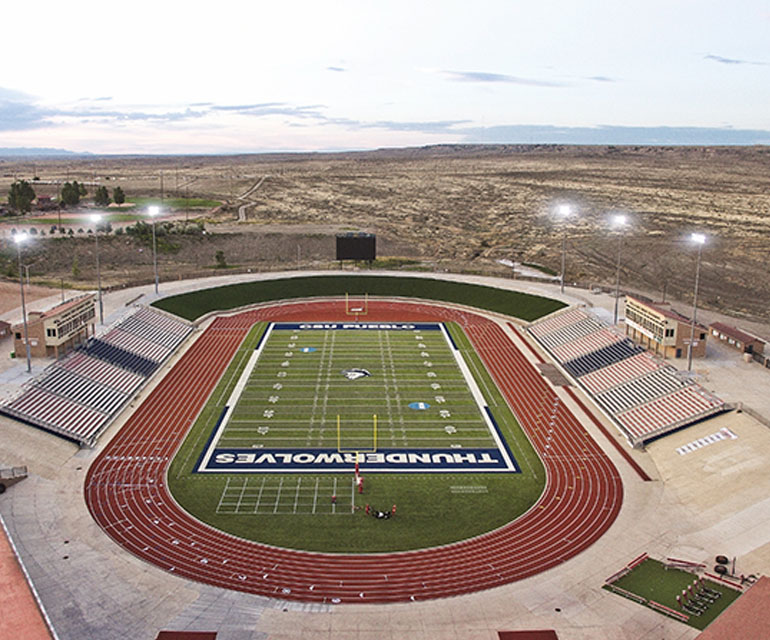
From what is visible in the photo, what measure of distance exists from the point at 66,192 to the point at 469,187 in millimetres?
79796

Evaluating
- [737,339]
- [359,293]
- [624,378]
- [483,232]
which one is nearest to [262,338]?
[359,293]

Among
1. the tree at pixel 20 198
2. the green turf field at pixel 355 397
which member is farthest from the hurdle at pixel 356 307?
the tree at pixel 20 198

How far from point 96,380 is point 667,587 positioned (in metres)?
32.5

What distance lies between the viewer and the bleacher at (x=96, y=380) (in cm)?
3646

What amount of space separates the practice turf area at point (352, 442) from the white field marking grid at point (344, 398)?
0.07m

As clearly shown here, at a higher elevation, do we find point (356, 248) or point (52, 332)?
point (356, 248)

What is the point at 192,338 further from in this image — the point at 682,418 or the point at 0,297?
the point at 682,418

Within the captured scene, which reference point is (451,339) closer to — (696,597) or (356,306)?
(356,306)

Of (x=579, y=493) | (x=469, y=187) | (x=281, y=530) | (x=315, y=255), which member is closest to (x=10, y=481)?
(x=281, y=530)

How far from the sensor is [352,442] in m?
36.7

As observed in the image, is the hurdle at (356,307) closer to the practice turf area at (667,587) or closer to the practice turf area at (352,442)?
the practice turf area at (352,442)

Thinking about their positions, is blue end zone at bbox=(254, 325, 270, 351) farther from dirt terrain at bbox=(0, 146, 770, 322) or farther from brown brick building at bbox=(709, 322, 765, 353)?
brown brick building at bbox=(709, 322, 765, 353)

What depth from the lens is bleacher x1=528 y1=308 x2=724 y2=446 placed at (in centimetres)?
3766

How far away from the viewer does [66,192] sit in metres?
116
